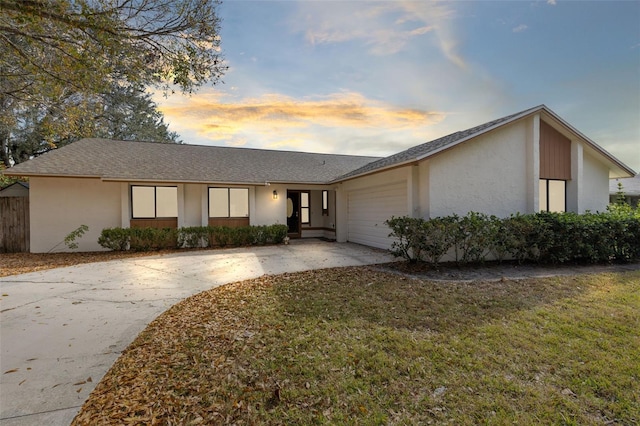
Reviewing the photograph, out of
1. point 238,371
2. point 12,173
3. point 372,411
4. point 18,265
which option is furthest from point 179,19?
point 12,173

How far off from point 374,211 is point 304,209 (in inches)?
210

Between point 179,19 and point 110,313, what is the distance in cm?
462

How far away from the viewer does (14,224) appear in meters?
10.9

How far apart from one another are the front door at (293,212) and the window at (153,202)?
5.55m

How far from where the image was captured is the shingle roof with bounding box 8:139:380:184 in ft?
35.9

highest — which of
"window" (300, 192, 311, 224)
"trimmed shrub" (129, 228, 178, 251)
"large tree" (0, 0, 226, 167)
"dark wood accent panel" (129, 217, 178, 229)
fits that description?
"large tree" (0, 0, 226, 167)

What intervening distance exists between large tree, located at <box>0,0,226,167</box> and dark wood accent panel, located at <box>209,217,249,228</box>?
298 inches

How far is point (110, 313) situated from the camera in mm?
4520

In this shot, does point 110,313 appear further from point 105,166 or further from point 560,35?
point 560,35

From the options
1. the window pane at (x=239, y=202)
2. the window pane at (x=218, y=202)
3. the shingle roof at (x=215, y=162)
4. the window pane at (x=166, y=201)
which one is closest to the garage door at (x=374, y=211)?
the shingle roof at (x=215, y=162)

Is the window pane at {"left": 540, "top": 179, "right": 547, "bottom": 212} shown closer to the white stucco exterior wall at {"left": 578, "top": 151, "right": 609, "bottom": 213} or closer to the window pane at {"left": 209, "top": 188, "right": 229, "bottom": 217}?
the white stucco exterior wall at {"left": 578, "top": 151, "right": 609, "bottom": 213}

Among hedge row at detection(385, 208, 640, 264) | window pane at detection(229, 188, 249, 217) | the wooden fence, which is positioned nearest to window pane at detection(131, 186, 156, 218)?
window pane at detection(229, 188, 249, 217)

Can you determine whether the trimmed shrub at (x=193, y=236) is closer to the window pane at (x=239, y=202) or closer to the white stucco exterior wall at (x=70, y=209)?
the window pane at (x=239, y=202)

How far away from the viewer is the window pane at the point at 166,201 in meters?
12.1
